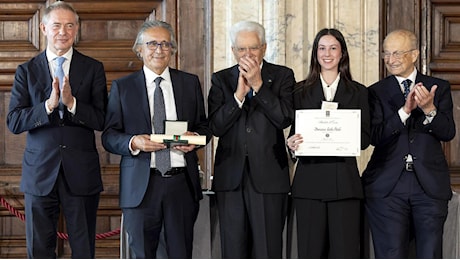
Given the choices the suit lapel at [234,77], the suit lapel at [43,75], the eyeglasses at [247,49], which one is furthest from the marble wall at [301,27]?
the suit lapel at [43,75]

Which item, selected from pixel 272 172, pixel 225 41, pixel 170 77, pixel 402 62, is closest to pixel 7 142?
pixel 225 41

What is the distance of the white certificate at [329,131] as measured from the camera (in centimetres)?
427

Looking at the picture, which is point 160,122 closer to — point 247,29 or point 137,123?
point 137,123

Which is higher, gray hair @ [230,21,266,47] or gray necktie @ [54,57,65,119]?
gray hair @ [230,21,266,47]

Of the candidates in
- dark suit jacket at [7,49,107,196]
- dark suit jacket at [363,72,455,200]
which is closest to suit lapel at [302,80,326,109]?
dark suit jacket at [363,72,455,200]

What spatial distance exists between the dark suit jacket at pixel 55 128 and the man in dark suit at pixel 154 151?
13 cm

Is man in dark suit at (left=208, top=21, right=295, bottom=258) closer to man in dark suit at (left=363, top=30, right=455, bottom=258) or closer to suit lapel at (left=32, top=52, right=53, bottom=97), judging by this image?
man in dark suit at (left=363, top=30, right=455, bottom=258)

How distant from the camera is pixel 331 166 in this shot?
4.36 m

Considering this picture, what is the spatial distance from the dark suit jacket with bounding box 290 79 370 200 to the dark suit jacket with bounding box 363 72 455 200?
9 centimetres

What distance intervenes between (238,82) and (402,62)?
92cm

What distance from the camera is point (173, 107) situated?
171 inches

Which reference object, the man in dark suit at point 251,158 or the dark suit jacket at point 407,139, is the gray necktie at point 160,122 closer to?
the man in dark suit at point 251,158

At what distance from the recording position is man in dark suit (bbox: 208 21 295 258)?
4305 mm

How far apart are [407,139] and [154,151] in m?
1.40
